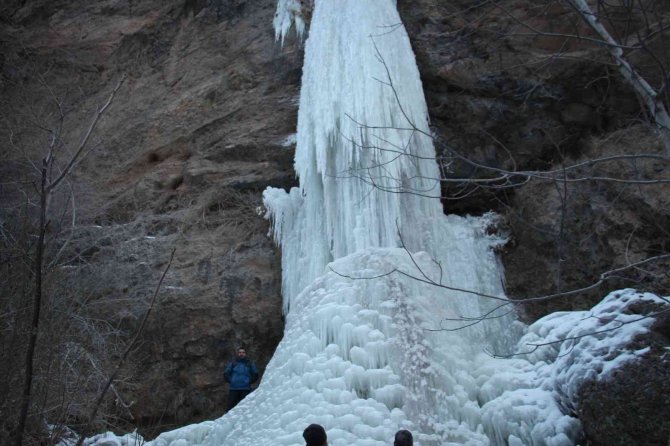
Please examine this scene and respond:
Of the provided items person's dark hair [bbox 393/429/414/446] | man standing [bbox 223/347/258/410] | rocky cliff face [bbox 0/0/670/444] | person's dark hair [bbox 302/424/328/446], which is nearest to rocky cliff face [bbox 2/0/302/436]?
rocky cliff face [bbox 0/0/670/444]

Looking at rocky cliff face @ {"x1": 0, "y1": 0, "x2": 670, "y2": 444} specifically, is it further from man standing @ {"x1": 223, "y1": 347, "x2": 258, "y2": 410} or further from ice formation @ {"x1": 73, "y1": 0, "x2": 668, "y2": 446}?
man standing @ {"x1": 223, "y1": 347, "x2": 258, "y2": 410}

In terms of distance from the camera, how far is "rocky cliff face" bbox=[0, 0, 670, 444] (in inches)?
308

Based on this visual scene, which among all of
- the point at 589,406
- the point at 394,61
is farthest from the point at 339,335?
the point at 394,61

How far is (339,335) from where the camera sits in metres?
5.61

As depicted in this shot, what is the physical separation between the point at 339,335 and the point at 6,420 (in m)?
2.92

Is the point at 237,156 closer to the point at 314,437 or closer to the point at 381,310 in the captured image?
the point at 381,310

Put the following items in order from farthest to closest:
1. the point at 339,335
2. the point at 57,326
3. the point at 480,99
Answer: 1. the point at 480,99
2. the point at 339,335
3. the point at 57,326

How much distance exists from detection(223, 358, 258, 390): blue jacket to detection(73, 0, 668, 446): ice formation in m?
0.98

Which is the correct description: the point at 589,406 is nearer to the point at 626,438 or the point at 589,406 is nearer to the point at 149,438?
the point at 626,438

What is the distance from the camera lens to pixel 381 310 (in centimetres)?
567

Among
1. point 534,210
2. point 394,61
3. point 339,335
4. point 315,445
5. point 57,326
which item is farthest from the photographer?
point 394,61

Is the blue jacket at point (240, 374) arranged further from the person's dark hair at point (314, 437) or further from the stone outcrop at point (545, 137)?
the person's dark hair at point (314, 437)

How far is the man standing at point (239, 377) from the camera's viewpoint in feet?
23.1

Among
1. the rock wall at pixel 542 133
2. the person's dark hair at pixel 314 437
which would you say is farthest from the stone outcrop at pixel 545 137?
the person's dark hair at pixel 314 437
